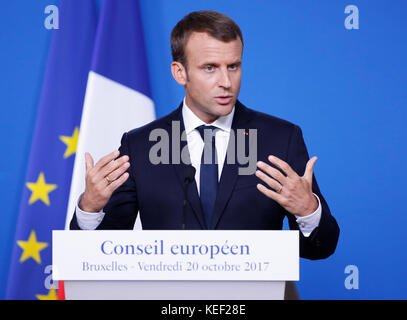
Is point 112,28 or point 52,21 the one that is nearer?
point 112,28

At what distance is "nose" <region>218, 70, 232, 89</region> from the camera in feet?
6.23

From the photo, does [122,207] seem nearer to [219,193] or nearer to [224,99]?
[219,193]

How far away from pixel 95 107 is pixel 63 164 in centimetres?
38

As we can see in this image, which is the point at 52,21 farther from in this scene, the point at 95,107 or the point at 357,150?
the point at 357,150

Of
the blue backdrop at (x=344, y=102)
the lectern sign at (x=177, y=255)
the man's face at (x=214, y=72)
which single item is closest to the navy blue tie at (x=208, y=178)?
the man's face at (x=214, y=72)

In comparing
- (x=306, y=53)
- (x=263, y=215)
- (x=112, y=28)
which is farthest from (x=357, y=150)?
(x=112, y=28)

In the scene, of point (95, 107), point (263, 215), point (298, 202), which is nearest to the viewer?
point (298, 202)

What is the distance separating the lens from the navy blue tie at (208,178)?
1.83 m

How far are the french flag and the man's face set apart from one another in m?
1.00

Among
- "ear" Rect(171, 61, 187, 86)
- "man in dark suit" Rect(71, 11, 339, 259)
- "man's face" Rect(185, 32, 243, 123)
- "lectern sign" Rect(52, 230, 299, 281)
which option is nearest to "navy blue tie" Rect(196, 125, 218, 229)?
"man in dark suit" Rect(71, 11, 339, 259)

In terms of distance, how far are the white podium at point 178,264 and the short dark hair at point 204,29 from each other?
922 millimetres

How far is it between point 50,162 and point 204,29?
1369 mm

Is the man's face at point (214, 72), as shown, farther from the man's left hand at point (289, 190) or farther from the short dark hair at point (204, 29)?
the man's left hand at point (289, 190)
